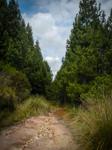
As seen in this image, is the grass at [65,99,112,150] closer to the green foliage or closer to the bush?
the bush

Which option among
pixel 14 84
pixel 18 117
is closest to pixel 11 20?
pixel 14 84

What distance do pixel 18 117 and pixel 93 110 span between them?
7940 mm

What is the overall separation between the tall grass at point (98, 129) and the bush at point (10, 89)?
8038mm

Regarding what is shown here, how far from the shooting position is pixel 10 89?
16219 millimetres

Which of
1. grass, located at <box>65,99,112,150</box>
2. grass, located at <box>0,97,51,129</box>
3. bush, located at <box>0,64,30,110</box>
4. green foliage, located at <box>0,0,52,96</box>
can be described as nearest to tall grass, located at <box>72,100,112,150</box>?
grass, located at <box>65,99,112,150</box>

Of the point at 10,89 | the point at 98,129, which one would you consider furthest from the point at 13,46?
the point at 98,129

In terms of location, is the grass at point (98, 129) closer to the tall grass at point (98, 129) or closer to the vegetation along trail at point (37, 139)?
the tall grass at point (98, 129)

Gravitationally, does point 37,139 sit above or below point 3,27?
below

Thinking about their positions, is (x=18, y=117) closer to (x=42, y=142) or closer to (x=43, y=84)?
(x=42, y=142)

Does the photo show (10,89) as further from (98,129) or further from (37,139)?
(98,129)

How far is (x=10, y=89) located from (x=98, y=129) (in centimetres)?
990

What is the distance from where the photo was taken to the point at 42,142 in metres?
8.87

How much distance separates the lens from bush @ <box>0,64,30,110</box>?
49.6ft

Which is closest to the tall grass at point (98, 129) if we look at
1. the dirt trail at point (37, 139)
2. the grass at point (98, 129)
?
the grass at point (98, 129)
